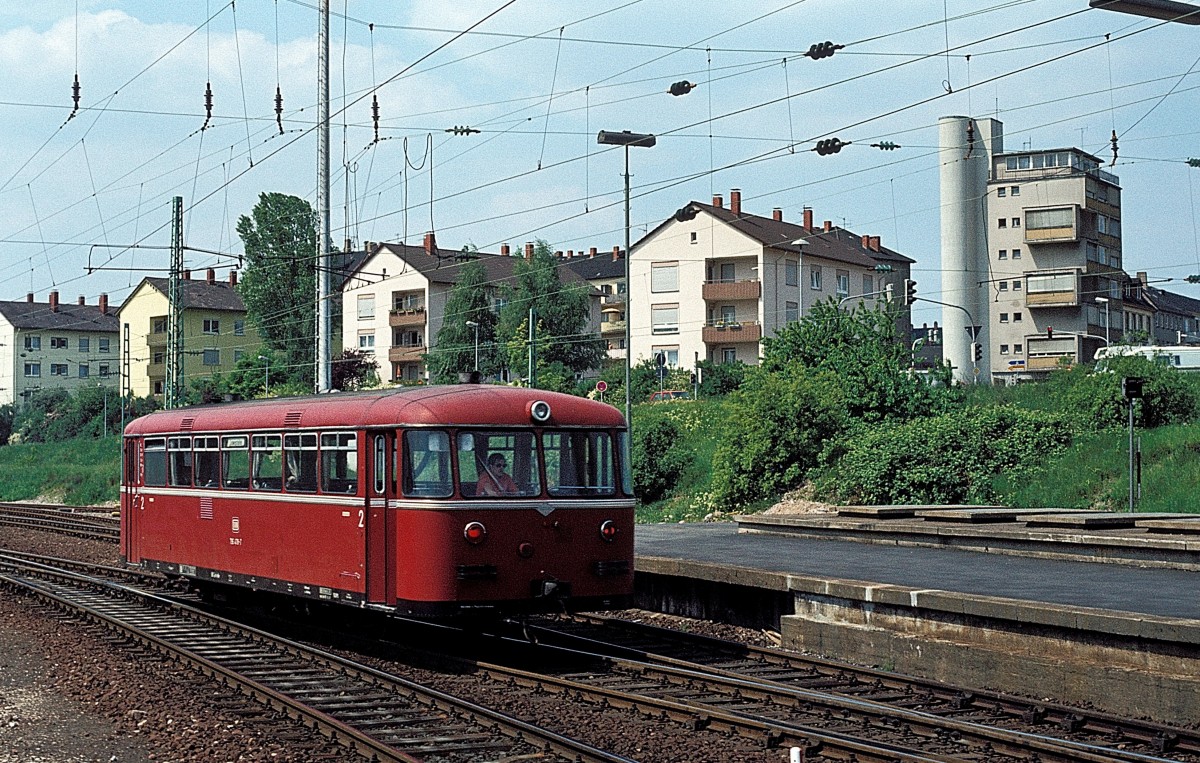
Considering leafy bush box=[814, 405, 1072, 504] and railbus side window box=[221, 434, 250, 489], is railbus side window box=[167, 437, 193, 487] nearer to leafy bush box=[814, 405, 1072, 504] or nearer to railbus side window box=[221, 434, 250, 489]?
railbus side window box=[221, 434, 250, 489]

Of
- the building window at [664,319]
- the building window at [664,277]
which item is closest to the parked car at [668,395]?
the building window at [664,319]

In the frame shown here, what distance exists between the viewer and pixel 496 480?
540 inches

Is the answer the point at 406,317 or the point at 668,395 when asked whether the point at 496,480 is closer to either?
the point at 668,395

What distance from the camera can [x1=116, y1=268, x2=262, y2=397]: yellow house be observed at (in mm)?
101438

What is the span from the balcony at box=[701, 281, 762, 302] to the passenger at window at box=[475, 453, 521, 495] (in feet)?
200

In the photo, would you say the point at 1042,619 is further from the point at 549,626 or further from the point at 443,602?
the point at 549,626

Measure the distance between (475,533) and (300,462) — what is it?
10.1 feet

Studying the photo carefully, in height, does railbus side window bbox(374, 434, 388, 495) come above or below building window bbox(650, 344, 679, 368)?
below

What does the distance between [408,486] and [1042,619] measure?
5.97m

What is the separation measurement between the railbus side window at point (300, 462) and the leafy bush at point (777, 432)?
17.9m

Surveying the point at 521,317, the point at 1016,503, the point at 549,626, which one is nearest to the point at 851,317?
the point at 1016,503

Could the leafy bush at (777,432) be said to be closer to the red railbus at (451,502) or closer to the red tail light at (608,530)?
the red railbus at (451,502)

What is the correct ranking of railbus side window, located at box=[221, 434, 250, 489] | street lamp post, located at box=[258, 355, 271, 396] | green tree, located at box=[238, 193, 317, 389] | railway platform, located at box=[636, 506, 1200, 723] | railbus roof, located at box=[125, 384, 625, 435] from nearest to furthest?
railway platform, located at box=[636, 506, 1200, 723]
railbus roof, located at box=[125, 384, 625, 435]
railbus side window, located at box=[221, 434, 250, 489]
street lamp post, located at box=[258, 355, 271, 396]
green tree, located at box=[238, 193, 317, 389]

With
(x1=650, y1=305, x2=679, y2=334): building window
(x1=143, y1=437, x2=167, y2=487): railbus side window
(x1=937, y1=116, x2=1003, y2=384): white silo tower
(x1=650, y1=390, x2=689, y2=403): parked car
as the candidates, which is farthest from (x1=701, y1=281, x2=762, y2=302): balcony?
(x1=143, y1=437, x2=167, y2=487): railbus side window
